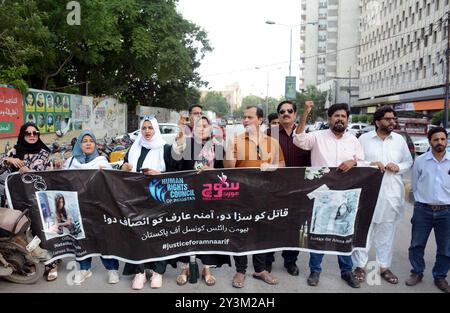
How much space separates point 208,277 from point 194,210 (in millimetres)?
730

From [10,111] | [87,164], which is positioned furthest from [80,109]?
[87,164]

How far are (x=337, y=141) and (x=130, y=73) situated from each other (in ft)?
80.7

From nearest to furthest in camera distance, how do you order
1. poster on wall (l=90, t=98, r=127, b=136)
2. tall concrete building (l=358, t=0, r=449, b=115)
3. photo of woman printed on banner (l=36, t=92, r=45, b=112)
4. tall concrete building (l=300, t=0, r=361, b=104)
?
photo of woman printed on banner (l=36, t=92, r=45, b=112)
poster on wall (l=90, t=98, r=127, b=136)
tall concrete building (l=358, t=0, r=449, b=115)
tall concrete building (l=300, t=0, r=361, b=104)

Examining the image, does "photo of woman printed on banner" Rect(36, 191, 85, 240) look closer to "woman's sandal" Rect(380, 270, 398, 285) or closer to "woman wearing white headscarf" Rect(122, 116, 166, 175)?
"woman wearing white headscarf" Rect(122, 116, 166, 175)

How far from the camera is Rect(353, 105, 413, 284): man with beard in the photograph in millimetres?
4473

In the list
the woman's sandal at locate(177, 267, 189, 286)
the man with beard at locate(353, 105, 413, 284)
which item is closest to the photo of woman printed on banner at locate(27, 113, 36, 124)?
the woman's sandal at locate(177, 267, 189, 286)

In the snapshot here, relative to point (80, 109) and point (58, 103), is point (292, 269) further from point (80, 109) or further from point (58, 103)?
point (80, 109)

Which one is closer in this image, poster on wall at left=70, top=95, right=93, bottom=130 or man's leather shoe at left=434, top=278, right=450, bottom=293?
man's leather shoe at left=434, top=278, right=450, bottom=293

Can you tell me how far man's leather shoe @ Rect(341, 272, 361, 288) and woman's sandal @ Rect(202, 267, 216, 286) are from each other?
1396 millimetres

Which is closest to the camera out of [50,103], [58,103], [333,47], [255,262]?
[255,262]

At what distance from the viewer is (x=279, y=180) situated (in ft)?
14.3

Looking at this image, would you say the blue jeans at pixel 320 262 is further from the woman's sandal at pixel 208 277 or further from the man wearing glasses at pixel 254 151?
the woman's sandal at pixel 208 277

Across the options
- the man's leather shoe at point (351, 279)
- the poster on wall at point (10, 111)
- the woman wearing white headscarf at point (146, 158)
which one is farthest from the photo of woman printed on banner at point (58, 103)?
the man's leather shoe at point (351, 279)

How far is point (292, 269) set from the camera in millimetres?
4680
